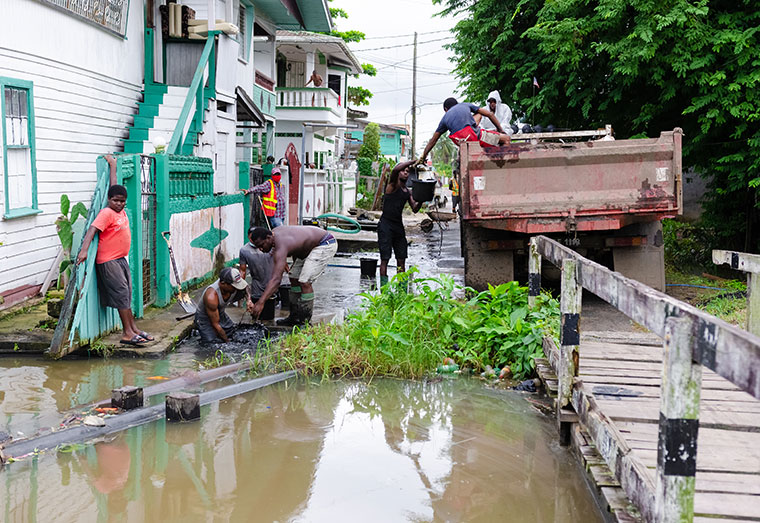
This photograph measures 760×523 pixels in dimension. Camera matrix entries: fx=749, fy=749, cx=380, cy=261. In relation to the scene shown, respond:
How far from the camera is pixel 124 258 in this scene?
292 inches

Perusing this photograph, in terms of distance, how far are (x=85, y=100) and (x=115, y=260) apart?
16.1 feet

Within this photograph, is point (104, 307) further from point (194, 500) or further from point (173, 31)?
point (173, 31)

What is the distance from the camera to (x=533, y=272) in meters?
6.54

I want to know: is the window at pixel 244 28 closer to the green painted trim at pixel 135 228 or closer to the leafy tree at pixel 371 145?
the green painted trim at pixel 135 228

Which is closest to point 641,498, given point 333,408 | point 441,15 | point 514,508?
point 514,508

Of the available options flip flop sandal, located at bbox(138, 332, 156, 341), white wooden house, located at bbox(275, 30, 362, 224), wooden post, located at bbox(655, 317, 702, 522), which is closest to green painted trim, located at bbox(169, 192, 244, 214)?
flip flop sandal, located at bbox(138, 332, 156, 341)

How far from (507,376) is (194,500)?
3282 millimetres

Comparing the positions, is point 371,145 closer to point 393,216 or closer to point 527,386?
point 393,216

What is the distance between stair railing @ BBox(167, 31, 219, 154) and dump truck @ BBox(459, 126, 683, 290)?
5.13 m

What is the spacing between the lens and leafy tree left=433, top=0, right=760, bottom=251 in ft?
36.4

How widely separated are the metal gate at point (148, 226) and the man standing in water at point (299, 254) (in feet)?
5.37

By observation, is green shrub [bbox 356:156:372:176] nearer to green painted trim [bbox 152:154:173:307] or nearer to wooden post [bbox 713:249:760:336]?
green painted trim [bbox 152:154:173:307]

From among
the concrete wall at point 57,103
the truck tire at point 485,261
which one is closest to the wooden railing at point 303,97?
the concrete wall at point 57,103

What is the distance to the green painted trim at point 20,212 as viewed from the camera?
8.60 m
